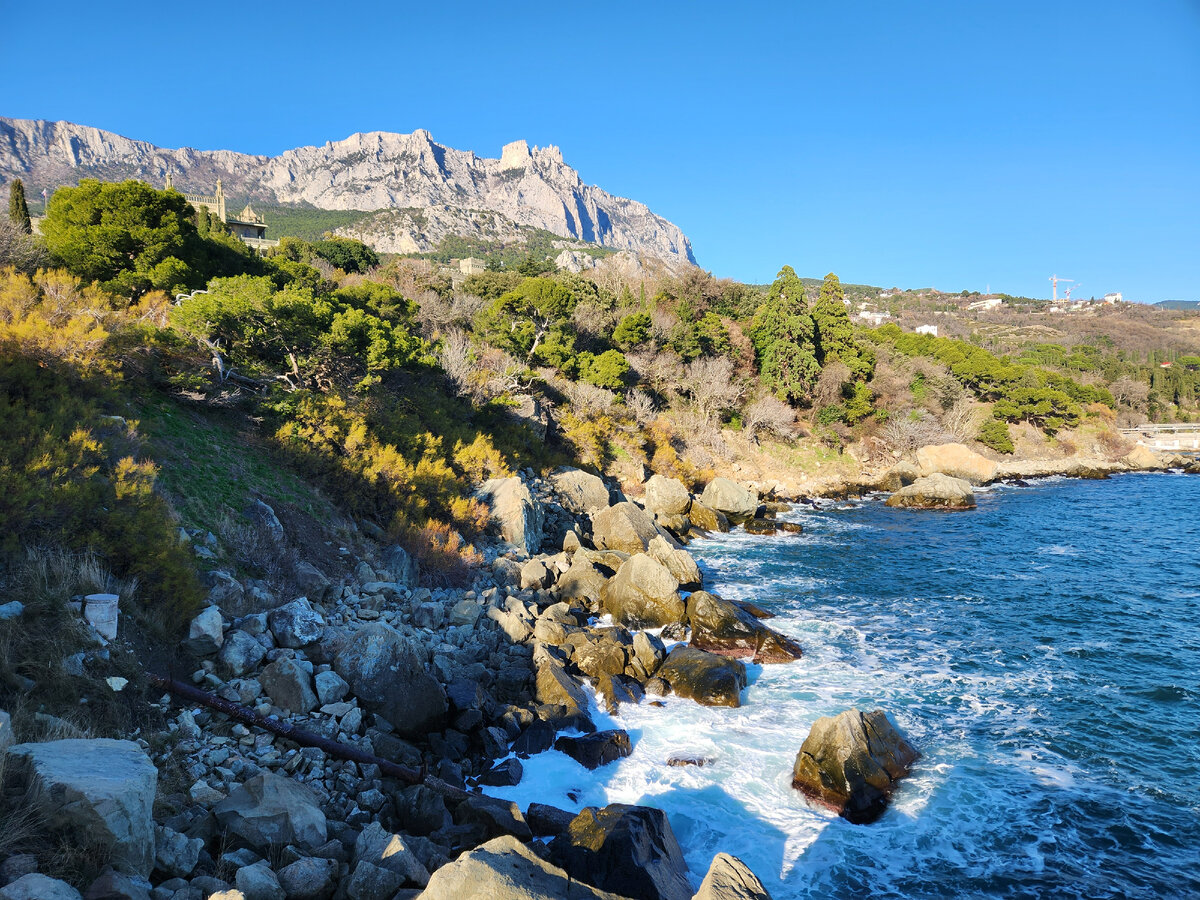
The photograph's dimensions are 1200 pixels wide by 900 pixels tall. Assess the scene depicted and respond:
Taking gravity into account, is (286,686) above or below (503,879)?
above

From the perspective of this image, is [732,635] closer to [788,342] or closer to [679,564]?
[679,564]

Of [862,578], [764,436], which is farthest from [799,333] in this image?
[862,578]

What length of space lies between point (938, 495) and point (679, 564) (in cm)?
2059

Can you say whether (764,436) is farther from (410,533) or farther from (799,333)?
(410,533)

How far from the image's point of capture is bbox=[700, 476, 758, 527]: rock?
84.6ft

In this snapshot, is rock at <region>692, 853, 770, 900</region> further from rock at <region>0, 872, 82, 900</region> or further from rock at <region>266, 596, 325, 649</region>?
Answer: rock at <region>266, 596, 325, 649</region>

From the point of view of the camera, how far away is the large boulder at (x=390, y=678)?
7.82 meters

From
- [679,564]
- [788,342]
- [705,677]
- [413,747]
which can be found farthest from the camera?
[788,342]

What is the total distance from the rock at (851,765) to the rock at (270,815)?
6514 mm

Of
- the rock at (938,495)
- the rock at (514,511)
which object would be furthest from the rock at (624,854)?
the rock at (938,495)

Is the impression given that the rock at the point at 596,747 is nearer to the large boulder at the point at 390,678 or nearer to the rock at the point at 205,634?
the large boulder at the point at 390,678

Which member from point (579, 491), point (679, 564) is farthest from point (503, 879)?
point (579, 491)

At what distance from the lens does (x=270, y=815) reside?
16.9 ft

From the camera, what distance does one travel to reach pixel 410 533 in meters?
13.3
